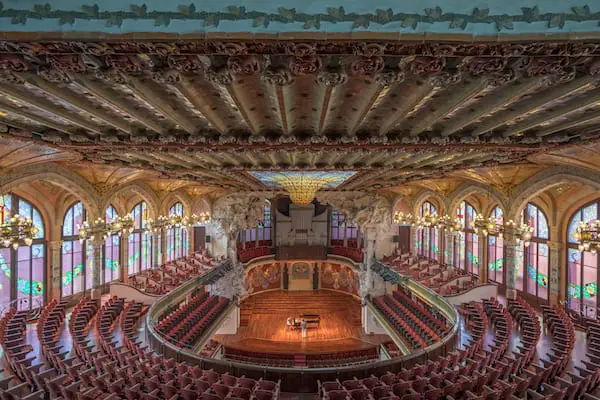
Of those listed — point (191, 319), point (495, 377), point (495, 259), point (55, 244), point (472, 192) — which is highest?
point (472, 192)

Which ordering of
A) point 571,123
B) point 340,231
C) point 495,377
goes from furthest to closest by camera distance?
1. point 340,231
2. point 495,377
3. point 571,123


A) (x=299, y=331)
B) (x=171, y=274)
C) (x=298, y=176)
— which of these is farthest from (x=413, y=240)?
(x=171, y=274)

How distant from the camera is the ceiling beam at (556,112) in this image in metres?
4.91

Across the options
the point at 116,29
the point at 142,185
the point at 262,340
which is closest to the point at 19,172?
the point at 142,185

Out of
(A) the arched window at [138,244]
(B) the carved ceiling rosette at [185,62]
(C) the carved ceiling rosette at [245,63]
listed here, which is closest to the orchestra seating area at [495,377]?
(C) the carved ceiling rosette at [245,63]

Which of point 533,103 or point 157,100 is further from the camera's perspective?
point 533,103

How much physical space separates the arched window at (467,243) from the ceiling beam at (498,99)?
19.1 m

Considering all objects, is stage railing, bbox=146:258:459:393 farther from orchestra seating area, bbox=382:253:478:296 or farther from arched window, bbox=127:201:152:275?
arched window, bbox=127:201:152:275

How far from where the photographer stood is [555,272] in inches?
706

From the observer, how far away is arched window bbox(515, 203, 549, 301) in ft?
62.8

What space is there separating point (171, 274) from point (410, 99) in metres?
19.1

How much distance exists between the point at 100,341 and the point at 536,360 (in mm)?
13689

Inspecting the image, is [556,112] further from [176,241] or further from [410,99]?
[176,241]

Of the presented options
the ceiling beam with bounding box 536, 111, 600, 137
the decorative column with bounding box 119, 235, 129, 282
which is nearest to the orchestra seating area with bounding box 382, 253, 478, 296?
the ceiling beam with bounding box 536, 111, 600, 137
